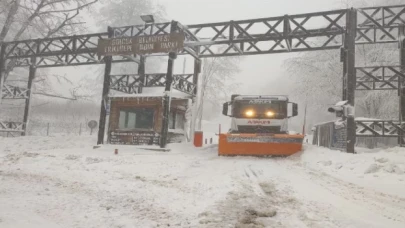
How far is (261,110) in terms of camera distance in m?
12.7

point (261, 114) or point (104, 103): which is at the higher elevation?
point (104, 103)

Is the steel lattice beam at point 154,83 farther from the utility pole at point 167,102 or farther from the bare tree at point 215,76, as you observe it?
the bare tree at point 215,76

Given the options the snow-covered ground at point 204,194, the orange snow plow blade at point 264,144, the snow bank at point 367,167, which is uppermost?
the orange snow plow blade at point 264,144

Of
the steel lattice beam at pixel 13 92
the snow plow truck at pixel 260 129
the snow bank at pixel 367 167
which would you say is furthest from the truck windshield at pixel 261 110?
the steel lattice beam at pixel 13 92

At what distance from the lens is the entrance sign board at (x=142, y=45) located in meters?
14.2

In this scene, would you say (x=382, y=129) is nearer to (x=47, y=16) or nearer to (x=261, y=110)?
(x=261, y=110)

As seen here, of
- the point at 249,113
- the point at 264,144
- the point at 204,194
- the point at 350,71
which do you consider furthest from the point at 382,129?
the point at 204,194

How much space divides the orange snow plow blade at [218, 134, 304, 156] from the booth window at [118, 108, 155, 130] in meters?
6.66

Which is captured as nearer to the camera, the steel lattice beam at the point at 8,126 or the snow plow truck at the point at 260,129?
the snow plow truck at the point at 260,129

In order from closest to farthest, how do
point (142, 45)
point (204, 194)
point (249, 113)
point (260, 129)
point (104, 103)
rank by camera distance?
point (204, 194) < point (260, 129) < point (249, 113) < point (142, 45) < point (104, 103)

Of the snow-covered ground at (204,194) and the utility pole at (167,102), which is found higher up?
the utility pole at (167,102)

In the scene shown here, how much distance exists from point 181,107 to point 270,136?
303 inches

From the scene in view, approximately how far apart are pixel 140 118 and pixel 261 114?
7643 mm

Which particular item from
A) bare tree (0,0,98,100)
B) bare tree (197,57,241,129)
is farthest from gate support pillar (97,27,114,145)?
bare tree (197,57,241,129)
